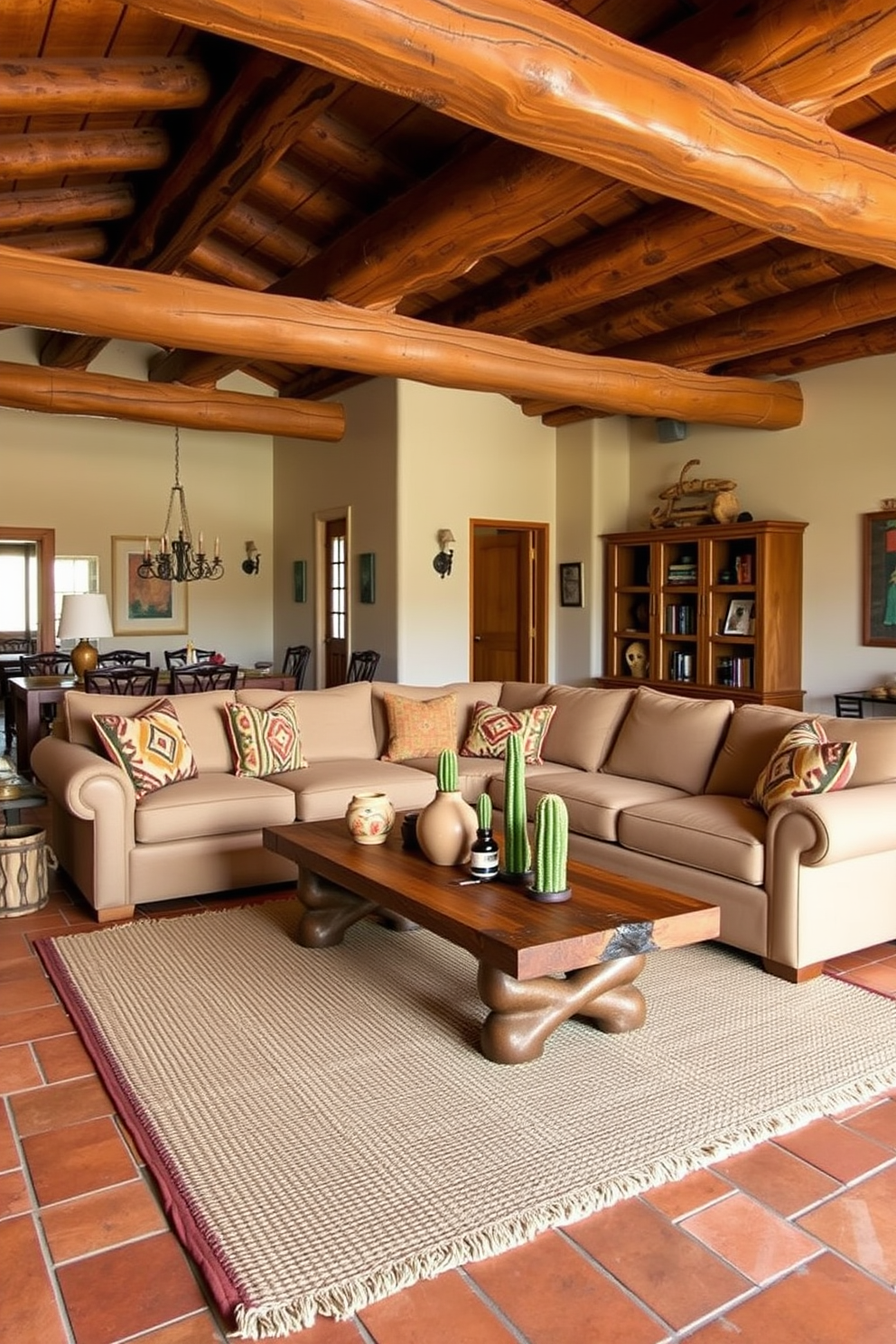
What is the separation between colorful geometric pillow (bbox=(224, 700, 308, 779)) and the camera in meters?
4.82

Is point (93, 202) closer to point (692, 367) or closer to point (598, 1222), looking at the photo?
point (692, 367)

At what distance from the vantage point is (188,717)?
4883 millimetres

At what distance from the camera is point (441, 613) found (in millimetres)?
8203

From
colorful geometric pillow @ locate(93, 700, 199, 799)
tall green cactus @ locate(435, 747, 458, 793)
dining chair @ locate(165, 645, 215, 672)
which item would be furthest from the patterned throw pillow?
dining chair @ locate(165, 645, 215, 672)

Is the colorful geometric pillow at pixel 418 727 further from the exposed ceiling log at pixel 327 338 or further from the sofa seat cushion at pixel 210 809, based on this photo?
the exposed ceiling log at pixel 327 338

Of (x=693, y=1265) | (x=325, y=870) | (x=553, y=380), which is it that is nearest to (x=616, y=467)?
(x=553, y=380)

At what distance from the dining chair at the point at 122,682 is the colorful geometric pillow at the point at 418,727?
7.07 ft

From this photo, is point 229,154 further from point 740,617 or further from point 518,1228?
point 518,1228

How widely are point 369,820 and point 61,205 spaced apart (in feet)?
14.9

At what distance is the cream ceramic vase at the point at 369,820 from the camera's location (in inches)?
141

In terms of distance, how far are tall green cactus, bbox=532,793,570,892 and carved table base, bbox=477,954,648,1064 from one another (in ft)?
0.85

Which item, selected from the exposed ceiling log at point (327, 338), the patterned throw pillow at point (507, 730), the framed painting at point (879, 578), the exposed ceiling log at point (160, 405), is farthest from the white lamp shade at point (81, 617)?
the framed painting at point (879, 578)

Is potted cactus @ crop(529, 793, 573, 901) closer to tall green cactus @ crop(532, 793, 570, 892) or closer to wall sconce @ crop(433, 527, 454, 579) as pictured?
tall green cactus @ crop(532, 793, 570, 892)

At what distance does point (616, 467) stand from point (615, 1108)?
6.58 m
